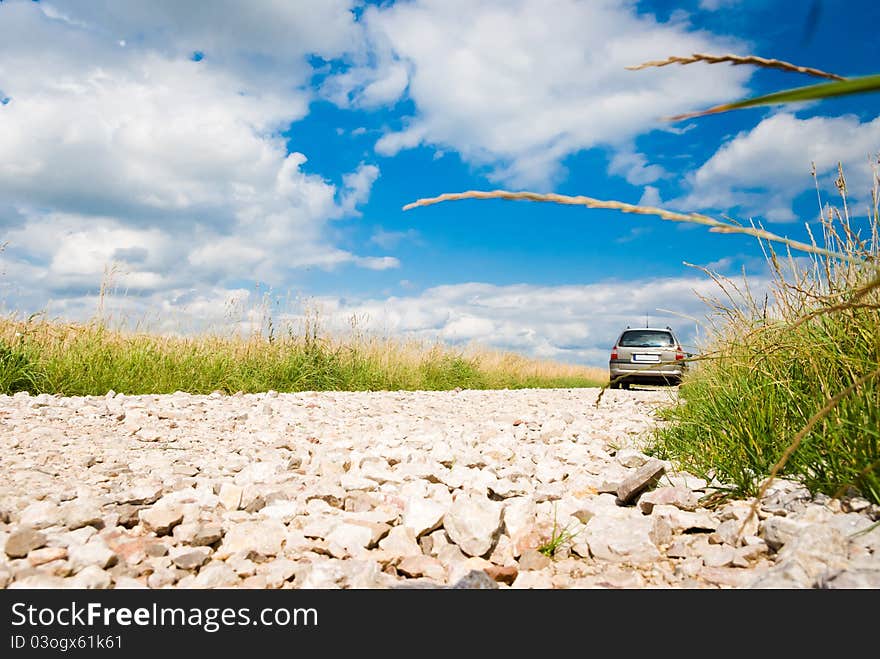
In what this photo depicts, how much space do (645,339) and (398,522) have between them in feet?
39.5

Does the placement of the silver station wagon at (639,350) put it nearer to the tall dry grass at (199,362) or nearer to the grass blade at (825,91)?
the tall dry grass at (199,362)

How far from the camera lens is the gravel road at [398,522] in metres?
1.88

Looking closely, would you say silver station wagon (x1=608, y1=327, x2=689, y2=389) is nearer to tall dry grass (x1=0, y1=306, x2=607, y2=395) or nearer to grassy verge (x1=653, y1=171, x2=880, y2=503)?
tall dry grass (x1=0, y1=306, x2=607, y2=395)

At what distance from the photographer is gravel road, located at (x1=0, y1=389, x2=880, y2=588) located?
1.88 meters

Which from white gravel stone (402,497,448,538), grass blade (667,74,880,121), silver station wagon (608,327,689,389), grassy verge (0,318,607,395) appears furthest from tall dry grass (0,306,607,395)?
grass blade (667,74,880,121)

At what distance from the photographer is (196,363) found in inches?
324

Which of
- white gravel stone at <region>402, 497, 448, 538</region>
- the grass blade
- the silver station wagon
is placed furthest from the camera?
the silver station wagon

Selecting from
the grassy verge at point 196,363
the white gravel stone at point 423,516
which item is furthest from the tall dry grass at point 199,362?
the white gravel stone at point 423,516

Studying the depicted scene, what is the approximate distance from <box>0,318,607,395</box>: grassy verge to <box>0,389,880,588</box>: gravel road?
353 cm

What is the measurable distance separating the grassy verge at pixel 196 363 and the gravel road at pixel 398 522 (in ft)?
11.6
